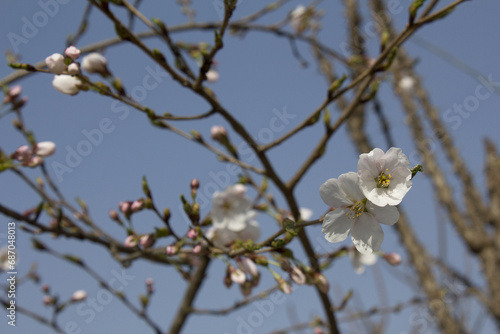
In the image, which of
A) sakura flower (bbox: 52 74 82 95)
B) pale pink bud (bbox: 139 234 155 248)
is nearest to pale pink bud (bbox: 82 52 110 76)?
sakura flower (bbox: 52 74 82 95)

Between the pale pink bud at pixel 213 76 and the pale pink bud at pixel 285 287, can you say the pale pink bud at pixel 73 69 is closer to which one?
the pale pink bud at pixel 285 287

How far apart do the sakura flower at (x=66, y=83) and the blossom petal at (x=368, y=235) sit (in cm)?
80

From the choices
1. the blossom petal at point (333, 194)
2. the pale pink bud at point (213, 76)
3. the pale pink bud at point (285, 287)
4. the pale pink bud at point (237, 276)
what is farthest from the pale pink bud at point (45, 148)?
the pale pink bud at point (213, 76)

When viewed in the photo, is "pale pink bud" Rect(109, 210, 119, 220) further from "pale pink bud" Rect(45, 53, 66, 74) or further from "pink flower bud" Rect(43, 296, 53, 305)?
"pink flower bud" Rect(43, 296, 53, 305)

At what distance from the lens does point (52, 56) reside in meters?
1.05

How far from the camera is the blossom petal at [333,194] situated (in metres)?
0.83

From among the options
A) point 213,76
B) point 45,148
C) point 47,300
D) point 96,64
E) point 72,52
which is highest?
point 213,76

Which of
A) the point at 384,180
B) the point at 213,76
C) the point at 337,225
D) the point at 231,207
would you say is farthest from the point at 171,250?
the point at 213,76

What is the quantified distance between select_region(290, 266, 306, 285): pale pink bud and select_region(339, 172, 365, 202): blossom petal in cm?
35

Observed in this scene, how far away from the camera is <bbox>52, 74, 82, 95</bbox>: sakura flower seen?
44.7 inches

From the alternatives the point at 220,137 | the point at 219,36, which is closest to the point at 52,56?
the point at 219,36

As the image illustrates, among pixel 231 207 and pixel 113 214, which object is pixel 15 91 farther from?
pixel 231 207

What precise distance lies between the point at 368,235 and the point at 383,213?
0.18 ft

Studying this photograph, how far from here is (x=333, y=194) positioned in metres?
0.83
